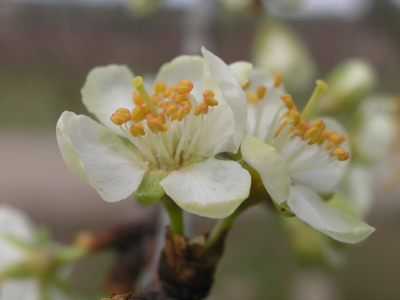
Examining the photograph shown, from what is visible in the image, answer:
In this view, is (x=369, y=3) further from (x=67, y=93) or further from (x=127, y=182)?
(x=67, y=93)

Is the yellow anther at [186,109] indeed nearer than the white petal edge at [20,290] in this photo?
Yes

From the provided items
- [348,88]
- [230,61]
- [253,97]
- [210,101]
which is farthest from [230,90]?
[230,61]

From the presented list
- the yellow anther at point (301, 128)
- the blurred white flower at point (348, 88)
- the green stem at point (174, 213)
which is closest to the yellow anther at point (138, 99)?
the green stem at point (174, 213)

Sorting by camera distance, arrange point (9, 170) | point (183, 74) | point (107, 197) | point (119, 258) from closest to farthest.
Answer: point (107, 197)
point (183, 74)
point (119, 258)
point (9, 170)

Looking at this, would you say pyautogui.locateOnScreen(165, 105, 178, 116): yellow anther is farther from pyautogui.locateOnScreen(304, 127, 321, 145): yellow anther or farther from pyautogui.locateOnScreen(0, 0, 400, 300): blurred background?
pyautogui.locateOnScreen(0, 0, 400, 300): blurred background

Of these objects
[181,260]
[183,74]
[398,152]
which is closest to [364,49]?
[398,152]

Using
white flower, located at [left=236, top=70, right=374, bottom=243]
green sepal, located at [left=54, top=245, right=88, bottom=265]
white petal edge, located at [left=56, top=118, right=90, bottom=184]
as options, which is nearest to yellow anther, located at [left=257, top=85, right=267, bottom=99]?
white flower, located at [left=236, top=70, right=374, bottom=243]

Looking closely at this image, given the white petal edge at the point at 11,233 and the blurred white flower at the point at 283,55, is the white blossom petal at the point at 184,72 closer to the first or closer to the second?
the white petal edge at the point at 11,233
